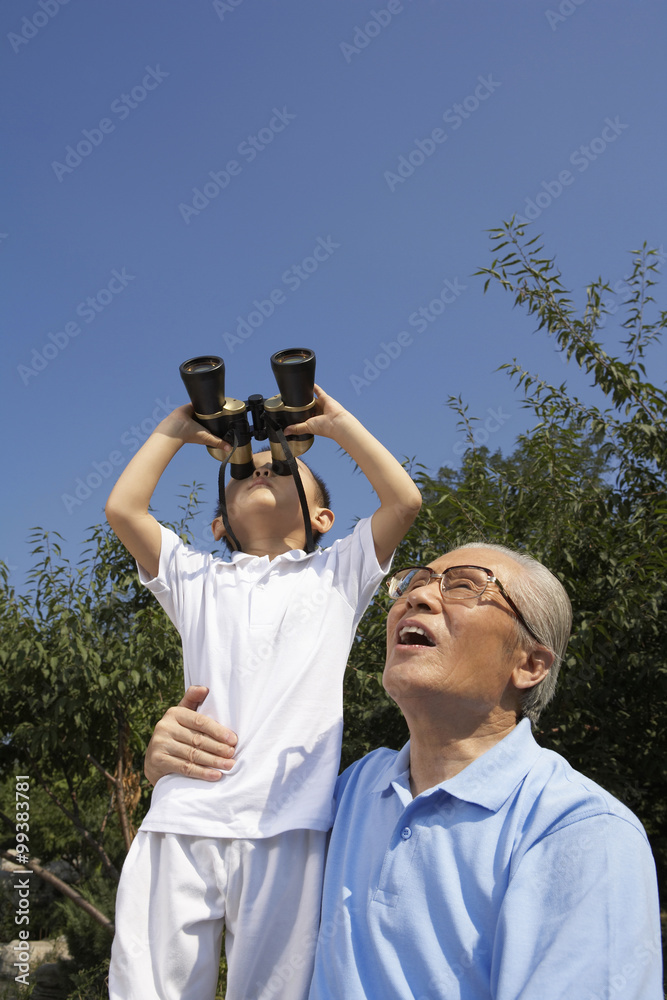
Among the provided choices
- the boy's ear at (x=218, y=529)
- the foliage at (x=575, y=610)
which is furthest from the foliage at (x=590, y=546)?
the boy's ear at (x=218, y=529)

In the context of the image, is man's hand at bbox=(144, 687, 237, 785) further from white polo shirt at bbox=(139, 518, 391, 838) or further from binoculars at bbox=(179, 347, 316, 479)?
binoculars at bbox=(179, 347, 316, 479)

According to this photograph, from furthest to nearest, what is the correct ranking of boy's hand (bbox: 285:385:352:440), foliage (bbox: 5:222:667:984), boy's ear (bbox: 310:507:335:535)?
foliage (bbox: 5:222:667:984)
boy's ear (bbox: 310:507:335:535)
boy's hand (bbox: 285:385:352:440)

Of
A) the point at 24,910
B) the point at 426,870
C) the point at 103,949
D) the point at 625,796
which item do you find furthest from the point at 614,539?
the point at 24,910

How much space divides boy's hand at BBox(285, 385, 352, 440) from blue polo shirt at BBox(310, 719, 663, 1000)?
2.99 ft

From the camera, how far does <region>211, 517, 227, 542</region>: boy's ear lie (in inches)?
94.9

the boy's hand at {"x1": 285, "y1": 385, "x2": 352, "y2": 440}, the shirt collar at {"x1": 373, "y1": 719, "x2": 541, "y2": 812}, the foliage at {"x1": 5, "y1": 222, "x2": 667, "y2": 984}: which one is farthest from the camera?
the foliage at {"x1": 5, "y1": 222, "x2": 667, "y2": 984}

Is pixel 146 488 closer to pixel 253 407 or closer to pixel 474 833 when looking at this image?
pixel 253 407

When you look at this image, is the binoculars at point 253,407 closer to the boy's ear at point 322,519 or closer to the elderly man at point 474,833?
the boy's ear at point 322,519

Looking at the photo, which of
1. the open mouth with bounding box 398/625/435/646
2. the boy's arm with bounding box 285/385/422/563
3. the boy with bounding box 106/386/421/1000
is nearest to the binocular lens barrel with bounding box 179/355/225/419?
the boy with bounding box 106/386/421/1000

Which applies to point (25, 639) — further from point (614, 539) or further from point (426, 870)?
point (426, 870)

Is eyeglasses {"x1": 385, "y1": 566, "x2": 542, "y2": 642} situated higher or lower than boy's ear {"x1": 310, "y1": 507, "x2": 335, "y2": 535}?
lower

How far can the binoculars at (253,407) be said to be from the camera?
6.66 ft

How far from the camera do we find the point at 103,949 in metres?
6.33

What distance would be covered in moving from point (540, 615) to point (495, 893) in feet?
2.24
